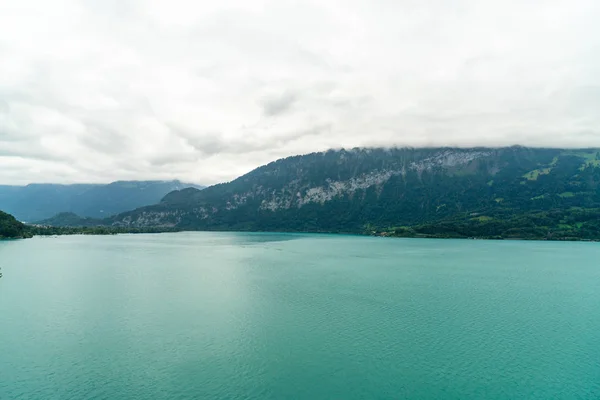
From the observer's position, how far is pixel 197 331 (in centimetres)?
4722

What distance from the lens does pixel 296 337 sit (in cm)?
4512

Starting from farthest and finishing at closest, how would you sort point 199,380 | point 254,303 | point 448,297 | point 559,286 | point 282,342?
1. point 559,286
2. point 448,297
3. point 254,303
4. point 282,342
5. point 199,380

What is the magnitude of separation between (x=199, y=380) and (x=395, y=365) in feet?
64.9

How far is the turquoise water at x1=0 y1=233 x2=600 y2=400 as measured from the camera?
107ft

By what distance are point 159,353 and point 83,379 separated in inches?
304

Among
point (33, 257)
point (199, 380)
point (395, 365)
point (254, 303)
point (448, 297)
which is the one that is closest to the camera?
point (199, 380)

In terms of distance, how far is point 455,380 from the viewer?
34031 mm

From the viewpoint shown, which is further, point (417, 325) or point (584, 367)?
point (417, 325)

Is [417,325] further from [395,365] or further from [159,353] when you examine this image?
[159,353]

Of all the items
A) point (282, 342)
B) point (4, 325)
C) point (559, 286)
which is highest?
point (4, 325)

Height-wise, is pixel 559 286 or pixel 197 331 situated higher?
pixel 197 331

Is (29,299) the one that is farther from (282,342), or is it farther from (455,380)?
(455,380)

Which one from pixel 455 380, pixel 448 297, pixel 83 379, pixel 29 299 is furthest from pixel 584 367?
pixel 29 299

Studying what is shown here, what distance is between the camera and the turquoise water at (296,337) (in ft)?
107
